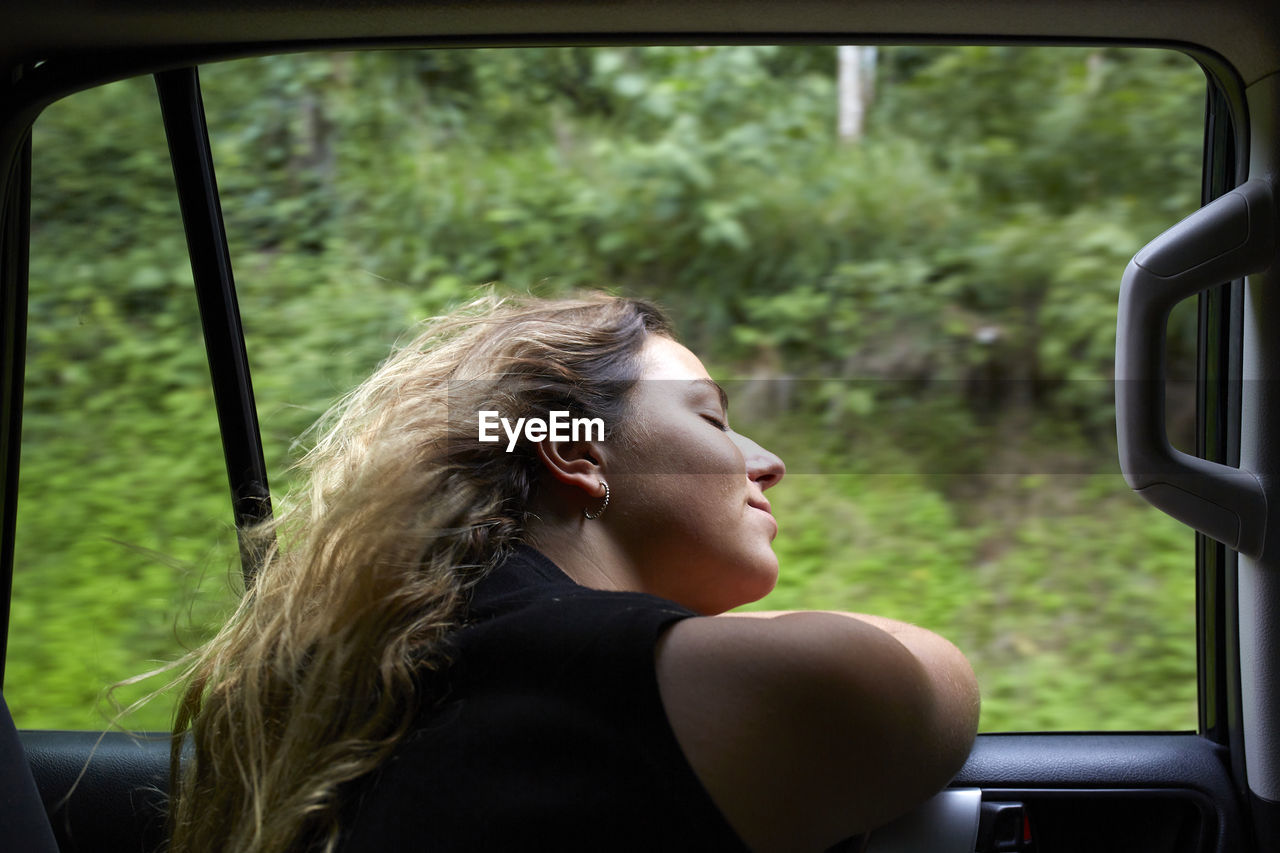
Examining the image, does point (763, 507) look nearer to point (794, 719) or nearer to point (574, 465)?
point (574, 465)

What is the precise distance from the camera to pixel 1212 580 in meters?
1.89

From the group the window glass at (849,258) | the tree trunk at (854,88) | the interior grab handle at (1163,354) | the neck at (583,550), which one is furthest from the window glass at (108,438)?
the interior grab handle at (1163,354)

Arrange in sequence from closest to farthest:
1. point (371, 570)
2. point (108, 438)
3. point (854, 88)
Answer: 1. point (371, 570)
2. point (108, 438)
3. point (854, 88)

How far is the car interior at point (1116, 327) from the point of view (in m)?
1.62

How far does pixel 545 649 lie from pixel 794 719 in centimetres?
28

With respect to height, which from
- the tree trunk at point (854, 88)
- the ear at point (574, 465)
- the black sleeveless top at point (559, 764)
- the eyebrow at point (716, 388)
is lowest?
the black sleeveless top at point (559, 764)

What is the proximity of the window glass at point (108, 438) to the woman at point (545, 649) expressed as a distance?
53 centimetres

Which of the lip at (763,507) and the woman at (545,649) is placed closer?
the woman at (545,649)

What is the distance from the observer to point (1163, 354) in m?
1.63

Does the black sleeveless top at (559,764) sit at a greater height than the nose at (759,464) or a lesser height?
lesser

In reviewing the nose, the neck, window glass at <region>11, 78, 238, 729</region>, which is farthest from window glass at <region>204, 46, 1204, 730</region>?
the neck

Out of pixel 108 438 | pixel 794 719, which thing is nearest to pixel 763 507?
pixel 794 719

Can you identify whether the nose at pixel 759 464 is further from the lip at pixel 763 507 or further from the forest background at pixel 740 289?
the forest background at pixel 740 289

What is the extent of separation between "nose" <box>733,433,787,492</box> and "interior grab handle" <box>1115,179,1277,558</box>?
0.55m
